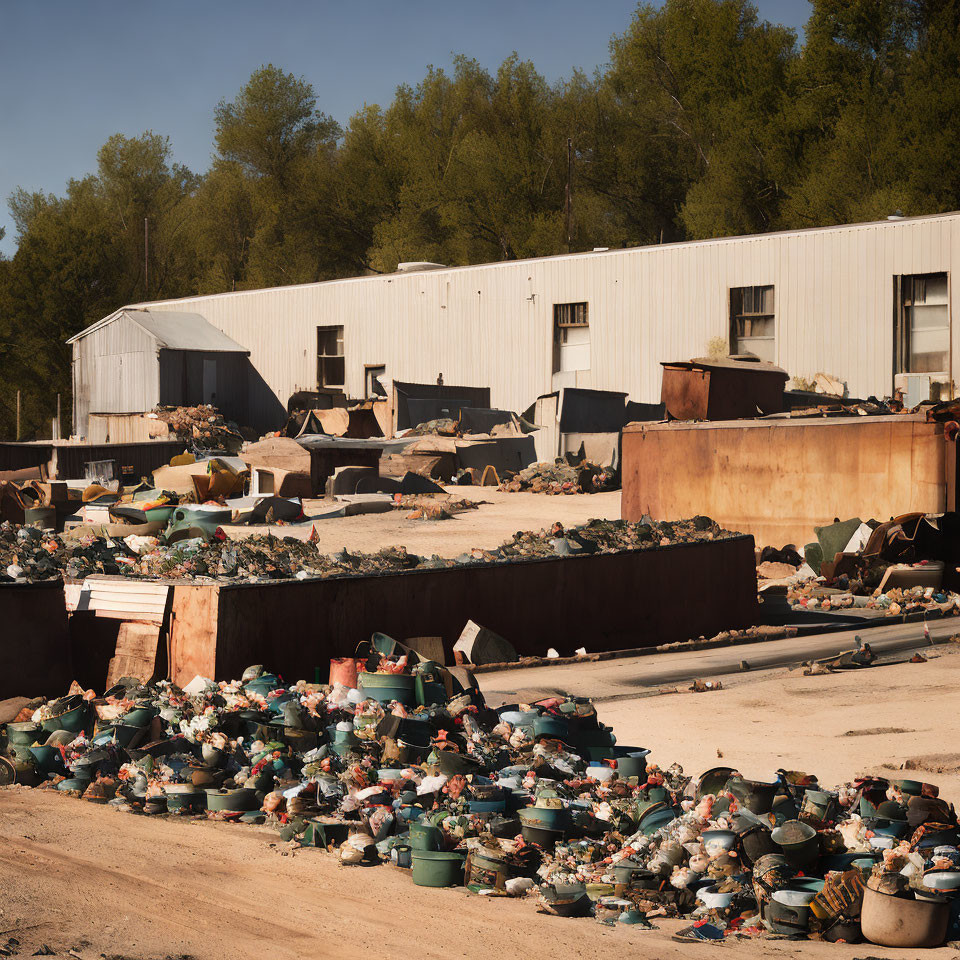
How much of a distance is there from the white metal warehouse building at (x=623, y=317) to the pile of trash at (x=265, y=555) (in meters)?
11.3

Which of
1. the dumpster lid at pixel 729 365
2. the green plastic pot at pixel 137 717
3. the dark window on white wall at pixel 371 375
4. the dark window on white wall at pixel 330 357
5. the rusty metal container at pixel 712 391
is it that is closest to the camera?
the green plastic pot at pixel 137 717

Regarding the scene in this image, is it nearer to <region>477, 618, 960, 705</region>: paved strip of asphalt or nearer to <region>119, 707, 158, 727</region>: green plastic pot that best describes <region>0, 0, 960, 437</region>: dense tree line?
<region>477, 618, 960, 705</region>: paved strip of asphalt

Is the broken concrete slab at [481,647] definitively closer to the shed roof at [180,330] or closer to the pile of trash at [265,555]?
the pile of trash at [265,555]

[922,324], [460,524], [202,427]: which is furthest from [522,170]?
[460,524]

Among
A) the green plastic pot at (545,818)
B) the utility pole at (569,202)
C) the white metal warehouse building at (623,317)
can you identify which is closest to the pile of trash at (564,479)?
the white metal warehouse building at (623,317)

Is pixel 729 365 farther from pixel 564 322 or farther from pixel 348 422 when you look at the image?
pixel 348 422

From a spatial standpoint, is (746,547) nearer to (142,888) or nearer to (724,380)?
(724,380)

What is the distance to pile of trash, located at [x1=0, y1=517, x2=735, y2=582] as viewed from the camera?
8852mm

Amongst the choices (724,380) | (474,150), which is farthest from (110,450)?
(474,150)

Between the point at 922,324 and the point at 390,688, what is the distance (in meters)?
16.8

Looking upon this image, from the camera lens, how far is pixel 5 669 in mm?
7703

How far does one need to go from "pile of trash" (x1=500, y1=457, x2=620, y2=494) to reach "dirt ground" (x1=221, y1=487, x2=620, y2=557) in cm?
42

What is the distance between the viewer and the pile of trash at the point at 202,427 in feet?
96.6

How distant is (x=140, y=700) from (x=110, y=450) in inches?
675
